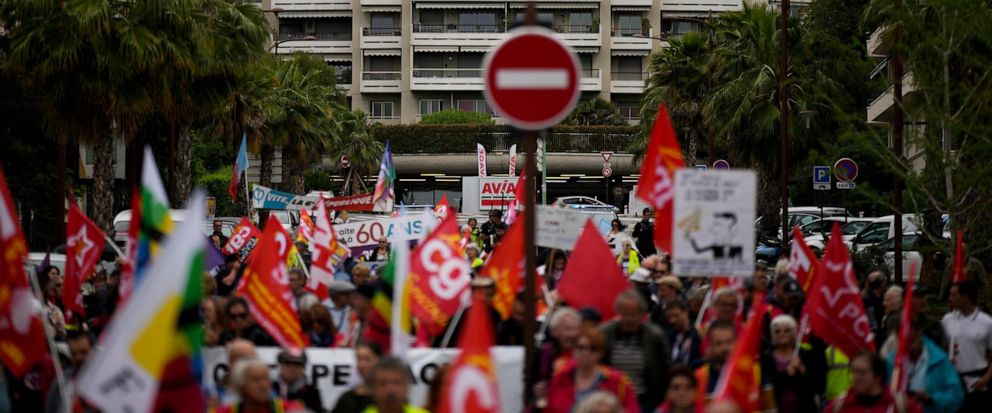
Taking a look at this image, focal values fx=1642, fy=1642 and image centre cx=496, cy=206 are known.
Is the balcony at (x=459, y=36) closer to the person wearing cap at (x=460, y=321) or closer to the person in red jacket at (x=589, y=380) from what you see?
the person wearing cap at (x=460, y=321)

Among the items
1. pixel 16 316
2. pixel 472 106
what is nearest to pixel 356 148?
pixel 472 106

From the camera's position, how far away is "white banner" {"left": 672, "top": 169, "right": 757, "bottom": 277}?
1013 cm

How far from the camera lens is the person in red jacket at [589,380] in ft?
26.2

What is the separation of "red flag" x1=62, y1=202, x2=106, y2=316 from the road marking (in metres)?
6.68

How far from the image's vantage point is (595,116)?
291 feet

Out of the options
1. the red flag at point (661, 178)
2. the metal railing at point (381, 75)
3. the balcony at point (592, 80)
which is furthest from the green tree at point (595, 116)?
the red flag at point (661, 178)

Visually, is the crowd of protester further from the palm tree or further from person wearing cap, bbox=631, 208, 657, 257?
the palm tree

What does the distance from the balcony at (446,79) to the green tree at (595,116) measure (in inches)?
321

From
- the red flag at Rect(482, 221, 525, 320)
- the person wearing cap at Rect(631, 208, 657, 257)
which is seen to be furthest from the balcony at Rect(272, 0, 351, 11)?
the red flag at Rect(482, 221, 525, 320)

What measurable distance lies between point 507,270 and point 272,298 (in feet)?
5.54

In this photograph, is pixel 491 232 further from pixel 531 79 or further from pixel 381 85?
pixel 381 85

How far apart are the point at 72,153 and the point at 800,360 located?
3151 centimetres

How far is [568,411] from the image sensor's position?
26.6 feet

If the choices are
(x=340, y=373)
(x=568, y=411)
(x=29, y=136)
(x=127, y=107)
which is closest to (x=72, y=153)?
(x=29, y=136)
